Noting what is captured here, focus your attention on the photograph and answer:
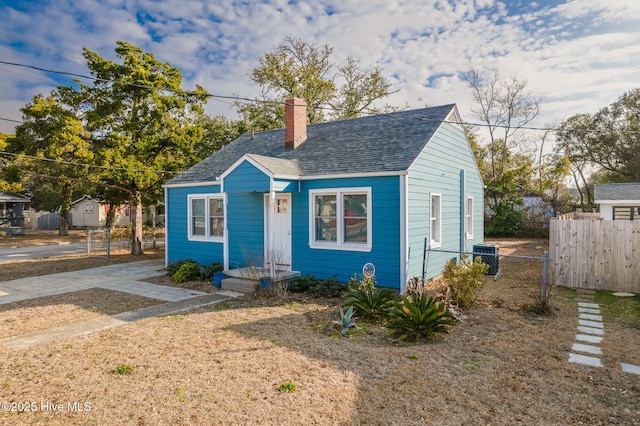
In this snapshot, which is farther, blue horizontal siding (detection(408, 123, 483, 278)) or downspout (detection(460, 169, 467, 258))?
downspout (detection(460, 169, 467, 258))

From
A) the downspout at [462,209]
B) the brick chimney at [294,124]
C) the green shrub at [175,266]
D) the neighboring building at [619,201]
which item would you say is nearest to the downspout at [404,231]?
the downspout at [462,209]

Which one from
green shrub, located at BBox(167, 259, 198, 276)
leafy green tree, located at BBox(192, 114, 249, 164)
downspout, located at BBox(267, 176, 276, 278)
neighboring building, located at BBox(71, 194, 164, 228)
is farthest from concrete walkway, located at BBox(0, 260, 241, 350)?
neighboring building, located at BBox(71, 194, 164, 228)

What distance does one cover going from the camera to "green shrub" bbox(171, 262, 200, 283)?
11.4m

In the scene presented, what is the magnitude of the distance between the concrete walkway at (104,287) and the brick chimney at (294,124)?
547 cm

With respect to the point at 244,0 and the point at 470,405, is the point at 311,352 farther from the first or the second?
the point at 244,0

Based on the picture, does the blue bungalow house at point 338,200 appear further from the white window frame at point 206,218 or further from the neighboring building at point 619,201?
the neighboring building at point 619,201

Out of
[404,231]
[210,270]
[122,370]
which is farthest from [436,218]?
[122,370]

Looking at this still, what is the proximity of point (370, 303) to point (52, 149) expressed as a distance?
1468 cm

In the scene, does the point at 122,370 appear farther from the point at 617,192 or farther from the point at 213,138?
the point at 617,192

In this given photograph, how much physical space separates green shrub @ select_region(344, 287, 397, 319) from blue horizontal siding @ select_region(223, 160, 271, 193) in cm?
394

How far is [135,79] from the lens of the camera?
15.9m

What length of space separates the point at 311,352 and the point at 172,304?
4530 millimetres

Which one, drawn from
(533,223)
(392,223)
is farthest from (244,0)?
(533,223)

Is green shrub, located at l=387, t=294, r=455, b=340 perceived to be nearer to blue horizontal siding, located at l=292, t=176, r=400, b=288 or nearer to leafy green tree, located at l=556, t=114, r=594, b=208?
blue horizontal siding, located at l=292, t=176, r=400, b=288
